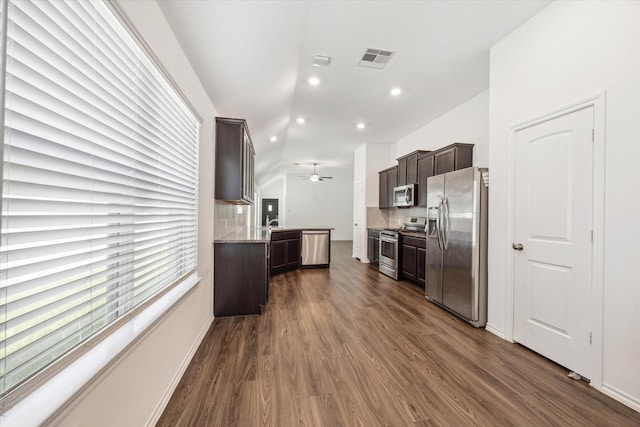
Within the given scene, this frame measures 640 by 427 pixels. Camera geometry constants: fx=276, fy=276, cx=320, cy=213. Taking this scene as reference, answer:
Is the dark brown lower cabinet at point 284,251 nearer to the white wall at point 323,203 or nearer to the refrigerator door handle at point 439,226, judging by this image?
the refrigerator door handle at point 439,226

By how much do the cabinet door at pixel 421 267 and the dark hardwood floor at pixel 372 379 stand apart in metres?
1.15

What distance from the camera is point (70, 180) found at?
962mm

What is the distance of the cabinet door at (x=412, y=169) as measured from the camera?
17.0 ft

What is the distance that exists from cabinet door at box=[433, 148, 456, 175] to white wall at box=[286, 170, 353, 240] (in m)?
7.19

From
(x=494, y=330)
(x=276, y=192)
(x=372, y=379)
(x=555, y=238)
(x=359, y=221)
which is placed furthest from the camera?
(x=276, y=192)

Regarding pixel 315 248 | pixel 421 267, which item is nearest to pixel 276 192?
pixel 315 248

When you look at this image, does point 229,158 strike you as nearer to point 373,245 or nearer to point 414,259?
point 414,259

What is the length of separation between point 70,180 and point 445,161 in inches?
175

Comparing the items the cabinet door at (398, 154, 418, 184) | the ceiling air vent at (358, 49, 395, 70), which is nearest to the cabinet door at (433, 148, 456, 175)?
the cabinet door at (398, 154, 418, 184)

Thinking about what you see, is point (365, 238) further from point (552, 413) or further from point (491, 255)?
point (552, 413)

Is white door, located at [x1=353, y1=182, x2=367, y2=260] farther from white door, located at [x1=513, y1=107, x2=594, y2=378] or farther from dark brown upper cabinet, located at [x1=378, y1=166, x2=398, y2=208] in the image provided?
white door, located at [x1=513, y1=107, x2=594, y2=378]

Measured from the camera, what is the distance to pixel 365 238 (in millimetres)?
6898

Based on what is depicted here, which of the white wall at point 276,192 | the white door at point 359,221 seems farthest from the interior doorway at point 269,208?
the white door at point 359,221

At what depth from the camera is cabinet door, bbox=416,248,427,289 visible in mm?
4422
